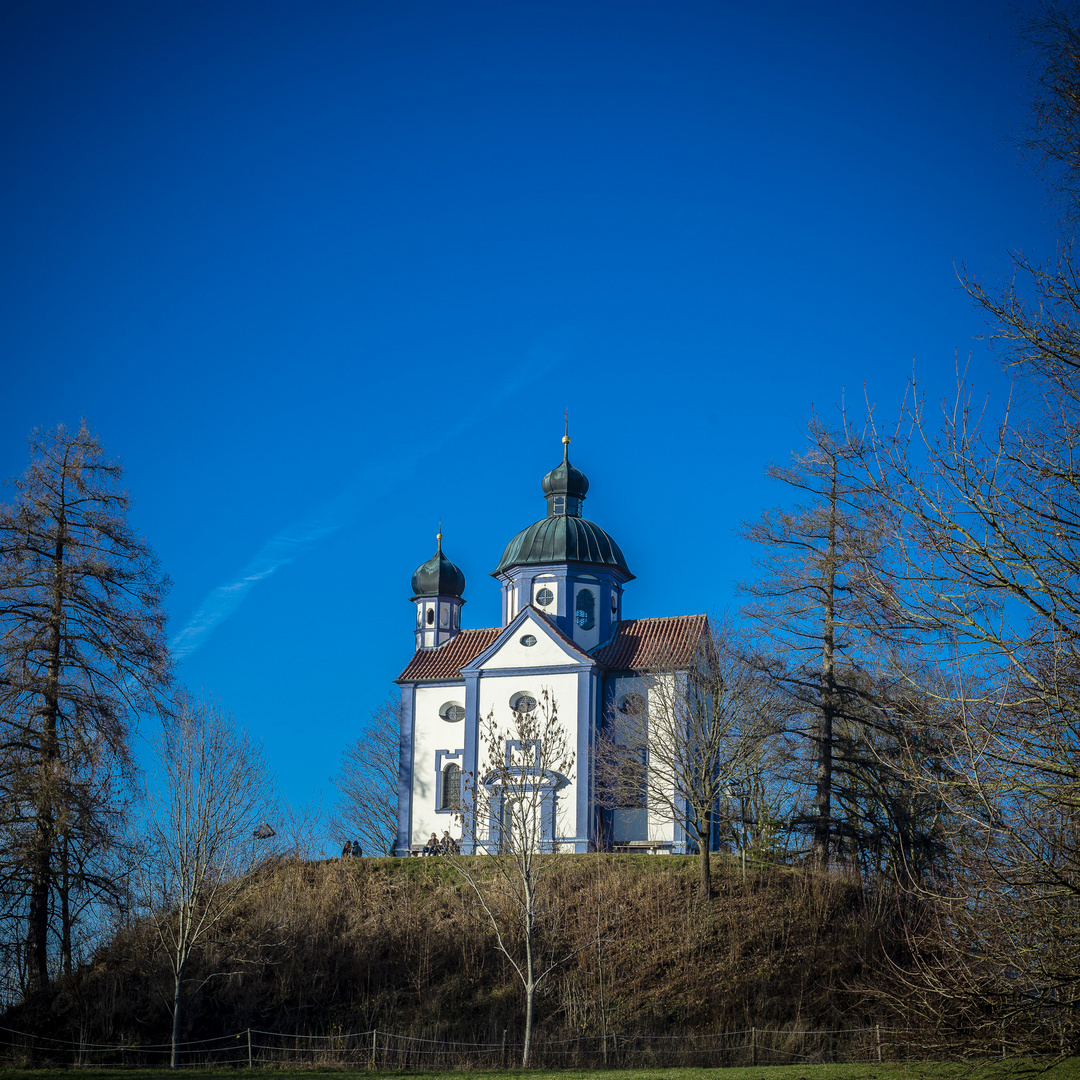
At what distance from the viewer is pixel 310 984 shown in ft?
87.7

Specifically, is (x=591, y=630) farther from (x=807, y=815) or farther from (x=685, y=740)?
(x=807, y=815)

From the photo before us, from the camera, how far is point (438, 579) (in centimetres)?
4575

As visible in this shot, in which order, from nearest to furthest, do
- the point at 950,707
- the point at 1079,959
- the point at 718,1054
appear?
the point at 1079,959
the point at 950,707
the point at 718,1054

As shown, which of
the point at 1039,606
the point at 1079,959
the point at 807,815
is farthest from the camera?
the point at 807,815

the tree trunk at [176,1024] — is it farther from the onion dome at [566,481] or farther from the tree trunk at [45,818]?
the onion dome at [566,481]

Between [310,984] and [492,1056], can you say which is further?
[310,984]

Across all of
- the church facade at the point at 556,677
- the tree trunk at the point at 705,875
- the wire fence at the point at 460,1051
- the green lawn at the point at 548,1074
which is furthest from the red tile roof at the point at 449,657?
the green lawn at the point at 548,1074

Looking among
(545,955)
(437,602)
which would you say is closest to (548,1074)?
(545,955)

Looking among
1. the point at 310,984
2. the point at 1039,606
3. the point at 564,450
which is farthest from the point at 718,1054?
the point at 564,450

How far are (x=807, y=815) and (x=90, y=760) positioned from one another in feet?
55.2

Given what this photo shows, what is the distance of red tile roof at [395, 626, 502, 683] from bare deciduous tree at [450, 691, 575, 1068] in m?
3.35

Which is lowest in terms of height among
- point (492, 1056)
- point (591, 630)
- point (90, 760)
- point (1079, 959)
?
point (492, 1056)

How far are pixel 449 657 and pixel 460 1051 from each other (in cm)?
1943

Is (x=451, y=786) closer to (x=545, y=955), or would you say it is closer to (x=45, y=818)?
(x=545, y=955)
